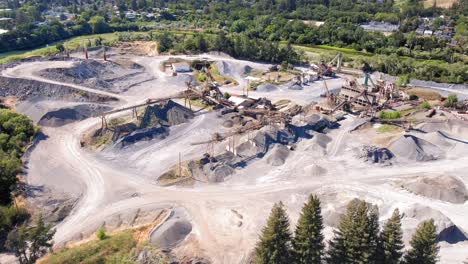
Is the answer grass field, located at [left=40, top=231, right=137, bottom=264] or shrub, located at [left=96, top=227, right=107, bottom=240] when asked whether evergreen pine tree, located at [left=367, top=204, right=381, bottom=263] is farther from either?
shrub, located at [left=96, top=227, right=107, bottom=240]

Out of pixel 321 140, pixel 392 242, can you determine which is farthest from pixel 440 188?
pixel 392 242

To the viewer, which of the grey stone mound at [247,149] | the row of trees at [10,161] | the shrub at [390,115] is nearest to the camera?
the row of trees at [10,161]

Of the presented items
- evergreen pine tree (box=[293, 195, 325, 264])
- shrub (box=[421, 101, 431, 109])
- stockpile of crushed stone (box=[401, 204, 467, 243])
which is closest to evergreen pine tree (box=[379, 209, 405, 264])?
evergreen pine tree (box=[293, 195, 325, 264])

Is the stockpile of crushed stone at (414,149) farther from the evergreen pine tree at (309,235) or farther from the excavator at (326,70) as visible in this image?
the excavator at (326,70)

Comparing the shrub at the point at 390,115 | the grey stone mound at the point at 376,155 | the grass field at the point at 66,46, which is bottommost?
the grey stone mound at the point at 376,155

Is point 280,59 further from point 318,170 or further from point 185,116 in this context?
point 318,170

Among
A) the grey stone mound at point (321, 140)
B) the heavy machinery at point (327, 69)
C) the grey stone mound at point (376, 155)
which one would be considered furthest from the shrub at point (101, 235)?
the heavy machinery at point (327, 69)

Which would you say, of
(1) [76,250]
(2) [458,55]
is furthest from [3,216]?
(2) [458,55]

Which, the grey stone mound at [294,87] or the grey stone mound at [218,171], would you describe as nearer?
the grey stone mound at [218,171]
